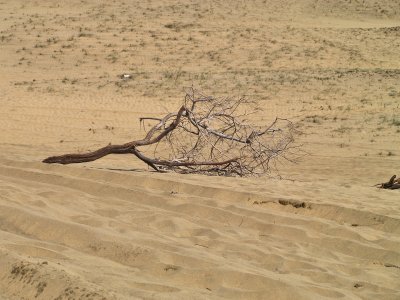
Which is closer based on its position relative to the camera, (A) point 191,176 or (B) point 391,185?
(A) point 191,176

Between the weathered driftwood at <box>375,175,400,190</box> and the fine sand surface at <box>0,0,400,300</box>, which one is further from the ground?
the fine sand surface at <box>0,0,400,300</box>

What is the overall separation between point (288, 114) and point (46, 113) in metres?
6.42

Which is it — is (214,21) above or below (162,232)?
above

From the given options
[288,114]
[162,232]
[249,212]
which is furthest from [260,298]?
[288,114]

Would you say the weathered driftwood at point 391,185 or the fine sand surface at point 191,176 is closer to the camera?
the fine sand surface at point 191,176

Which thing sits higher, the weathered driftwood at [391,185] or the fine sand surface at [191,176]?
the fine sand surface at [191,176]

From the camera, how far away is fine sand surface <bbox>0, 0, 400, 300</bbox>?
3.95 metres

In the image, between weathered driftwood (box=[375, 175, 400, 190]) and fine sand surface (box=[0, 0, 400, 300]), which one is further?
weathered driftwood (box=[375, 175, 400, 190])

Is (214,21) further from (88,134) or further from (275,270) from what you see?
(275,270)

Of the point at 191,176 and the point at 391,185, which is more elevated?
the point at 191,176

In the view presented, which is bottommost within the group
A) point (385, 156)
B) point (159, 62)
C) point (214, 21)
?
point (385, 156)

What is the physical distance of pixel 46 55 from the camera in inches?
1016

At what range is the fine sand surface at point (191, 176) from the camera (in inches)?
156

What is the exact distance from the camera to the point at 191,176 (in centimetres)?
814
